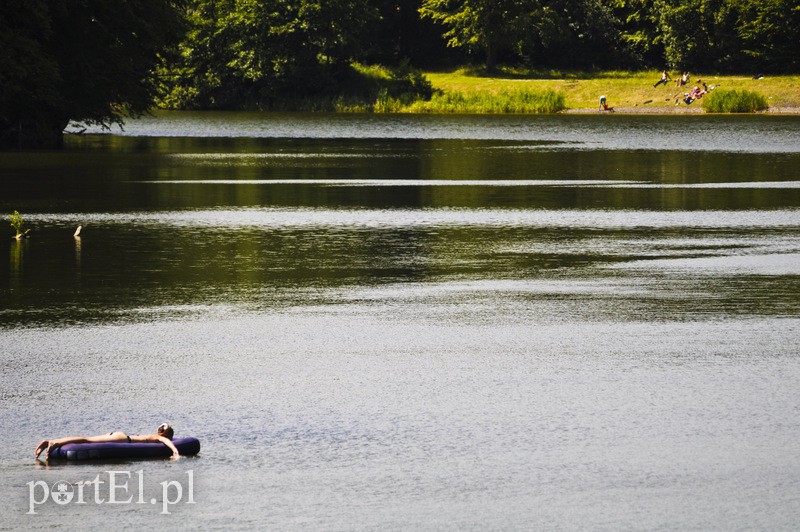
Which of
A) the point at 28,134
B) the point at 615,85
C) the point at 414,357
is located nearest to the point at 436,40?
the point at 615,85

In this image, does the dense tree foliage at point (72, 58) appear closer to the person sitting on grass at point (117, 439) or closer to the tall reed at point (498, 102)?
the person sitting on grass at point (117, 439)

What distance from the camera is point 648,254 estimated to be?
756 inches

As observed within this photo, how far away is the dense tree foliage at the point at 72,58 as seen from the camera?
145 feet

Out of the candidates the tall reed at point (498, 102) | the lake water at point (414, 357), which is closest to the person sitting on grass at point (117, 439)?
the lake water at point (414, 357)

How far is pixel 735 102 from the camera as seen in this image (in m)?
93.4

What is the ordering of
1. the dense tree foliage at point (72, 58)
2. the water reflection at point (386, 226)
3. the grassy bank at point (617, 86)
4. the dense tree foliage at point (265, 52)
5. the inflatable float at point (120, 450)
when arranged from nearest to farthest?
the inflatable float at point (120, 450) < the water reflection at point (386, 226) < the dense tree foliage at point (72, 58) < the grassy bank at point (617, 86) < the dense tree foliage at point (265, 52)

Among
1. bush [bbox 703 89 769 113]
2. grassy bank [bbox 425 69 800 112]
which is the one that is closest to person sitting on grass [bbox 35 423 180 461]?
bush [bbox 703 89 769 113]

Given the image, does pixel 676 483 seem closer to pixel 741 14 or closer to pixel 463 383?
pixel 463 383

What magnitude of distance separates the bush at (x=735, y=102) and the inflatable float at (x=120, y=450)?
87664 mm

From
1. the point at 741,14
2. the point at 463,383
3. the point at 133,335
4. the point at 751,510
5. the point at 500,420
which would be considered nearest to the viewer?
the point at 751,510

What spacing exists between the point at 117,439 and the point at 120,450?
0.27 feet

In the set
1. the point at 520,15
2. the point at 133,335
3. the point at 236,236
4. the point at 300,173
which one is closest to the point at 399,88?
the point at 520,15

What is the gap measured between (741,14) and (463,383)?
99.6 metres

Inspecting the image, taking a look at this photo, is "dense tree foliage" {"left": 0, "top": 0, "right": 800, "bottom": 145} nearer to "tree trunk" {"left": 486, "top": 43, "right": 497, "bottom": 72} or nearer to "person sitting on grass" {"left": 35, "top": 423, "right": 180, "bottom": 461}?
"tree trunk" {"left": 486, "top": 43, "right": 497, "bottom": 72}
